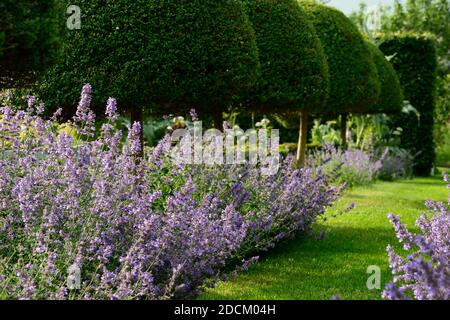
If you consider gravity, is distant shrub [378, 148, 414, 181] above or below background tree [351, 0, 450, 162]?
below

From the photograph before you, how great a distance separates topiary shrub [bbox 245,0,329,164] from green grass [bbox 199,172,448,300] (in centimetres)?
159

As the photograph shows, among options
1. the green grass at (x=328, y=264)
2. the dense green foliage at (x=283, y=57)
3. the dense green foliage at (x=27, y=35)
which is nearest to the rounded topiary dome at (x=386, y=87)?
the green grass at (x=328, y=264)

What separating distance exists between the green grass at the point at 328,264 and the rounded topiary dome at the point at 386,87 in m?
5.83

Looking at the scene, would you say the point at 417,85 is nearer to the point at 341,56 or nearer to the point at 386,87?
the point at 386,87

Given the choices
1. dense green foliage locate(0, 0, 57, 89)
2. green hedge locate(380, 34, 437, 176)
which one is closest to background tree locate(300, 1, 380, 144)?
green hedge locate(380, 34, 437, 176)

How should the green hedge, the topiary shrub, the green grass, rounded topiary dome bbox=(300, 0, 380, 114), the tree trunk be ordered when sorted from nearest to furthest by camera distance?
the green grass
the tree trunk
the topiary shrub
rounded topiary dome bbox=(300, 0, 380, 114)
the green hedge

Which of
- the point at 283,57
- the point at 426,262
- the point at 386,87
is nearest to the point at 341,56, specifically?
the point at 283,57

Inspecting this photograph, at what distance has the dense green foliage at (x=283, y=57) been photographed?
796 centimetres

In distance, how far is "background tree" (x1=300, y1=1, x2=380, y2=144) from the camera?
10.9 metres

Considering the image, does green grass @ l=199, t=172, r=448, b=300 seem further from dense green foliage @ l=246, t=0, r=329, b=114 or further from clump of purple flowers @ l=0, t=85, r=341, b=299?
dense green foliage @ l=246, t=0, r=329, b=114

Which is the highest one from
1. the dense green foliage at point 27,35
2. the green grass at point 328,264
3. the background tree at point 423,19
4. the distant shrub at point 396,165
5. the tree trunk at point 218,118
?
the background tree at point 423,19

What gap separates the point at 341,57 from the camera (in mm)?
11070

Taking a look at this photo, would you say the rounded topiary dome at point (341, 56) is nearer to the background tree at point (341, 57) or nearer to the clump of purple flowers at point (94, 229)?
the background tree at point (341, 57)
